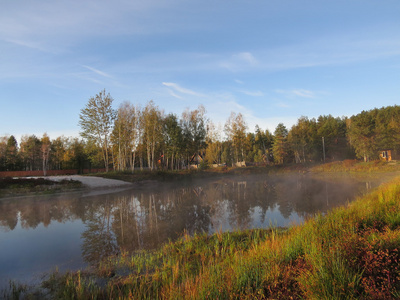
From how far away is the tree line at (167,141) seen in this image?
36750 millimetres

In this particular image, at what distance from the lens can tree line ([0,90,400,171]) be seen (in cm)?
3675

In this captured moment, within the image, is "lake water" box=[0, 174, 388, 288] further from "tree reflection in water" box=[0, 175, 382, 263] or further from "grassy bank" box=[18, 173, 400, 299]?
"grassy bank" box=[18, 173, 400, 299]

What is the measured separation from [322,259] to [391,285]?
2.51 ft

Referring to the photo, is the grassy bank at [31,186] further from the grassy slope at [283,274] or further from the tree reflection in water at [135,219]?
the grassy slope at [283,274]

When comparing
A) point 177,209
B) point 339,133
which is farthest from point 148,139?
point 339,133

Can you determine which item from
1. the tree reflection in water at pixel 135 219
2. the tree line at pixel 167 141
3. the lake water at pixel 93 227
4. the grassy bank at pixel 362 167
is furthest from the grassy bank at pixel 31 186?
the grassy bank at pixel 362 167

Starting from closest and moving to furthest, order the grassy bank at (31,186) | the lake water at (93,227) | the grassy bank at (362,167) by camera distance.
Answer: the lake water at (93,227), the grassy bank at (31,186), the grassy bank at (362,167)

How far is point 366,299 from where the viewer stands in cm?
252

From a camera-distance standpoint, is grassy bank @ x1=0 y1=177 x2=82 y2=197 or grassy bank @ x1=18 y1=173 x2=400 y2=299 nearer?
grassy bank @ x1=18 y1=173 x2=400 y2=299

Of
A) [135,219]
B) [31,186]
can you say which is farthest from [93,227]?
[31,186]

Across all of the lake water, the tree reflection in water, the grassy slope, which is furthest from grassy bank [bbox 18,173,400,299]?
the tree reflection in water

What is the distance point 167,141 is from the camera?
44.3 meters

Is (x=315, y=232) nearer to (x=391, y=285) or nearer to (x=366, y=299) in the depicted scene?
(x=391, y=285)

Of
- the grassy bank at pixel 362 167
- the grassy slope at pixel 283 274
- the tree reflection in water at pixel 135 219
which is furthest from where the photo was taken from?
the grassy bank at pixel 362 167
